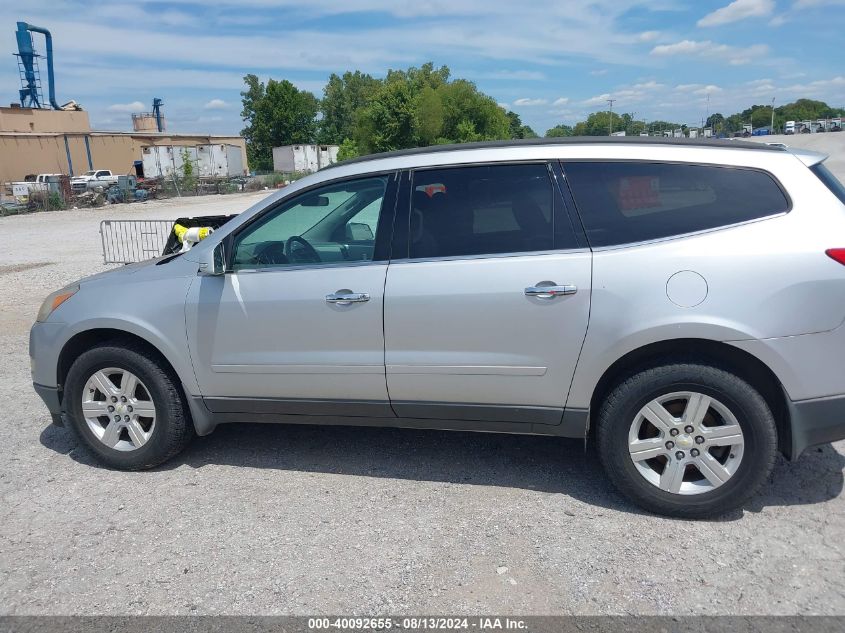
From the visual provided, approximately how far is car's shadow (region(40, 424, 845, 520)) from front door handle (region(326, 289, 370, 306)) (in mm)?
1124

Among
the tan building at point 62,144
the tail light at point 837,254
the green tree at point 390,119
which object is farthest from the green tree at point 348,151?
the tail light at point 837,254

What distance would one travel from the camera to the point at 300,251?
4.08m

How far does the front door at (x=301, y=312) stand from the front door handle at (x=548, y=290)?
81 centimetres

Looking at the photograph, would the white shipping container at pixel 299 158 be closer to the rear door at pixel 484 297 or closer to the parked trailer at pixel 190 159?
the parked trailer at pixel 190 159

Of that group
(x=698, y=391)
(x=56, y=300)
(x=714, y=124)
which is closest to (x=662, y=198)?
(x=698, y=391)

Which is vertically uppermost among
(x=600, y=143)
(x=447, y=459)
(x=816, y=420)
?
(x=600, y=143)

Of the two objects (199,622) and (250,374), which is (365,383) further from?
(199,622)

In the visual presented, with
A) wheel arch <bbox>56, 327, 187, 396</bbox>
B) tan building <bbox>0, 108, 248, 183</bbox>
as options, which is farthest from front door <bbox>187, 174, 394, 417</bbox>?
tan building <bbox>0, 108, 248, 183</bbox>

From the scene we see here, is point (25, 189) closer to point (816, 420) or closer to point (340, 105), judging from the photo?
point (816, 420)

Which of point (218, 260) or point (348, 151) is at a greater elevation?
point (348, 151)

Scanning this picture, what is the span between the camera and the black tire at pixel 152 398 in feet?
13.7

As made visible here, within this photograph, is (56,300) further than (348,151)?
No

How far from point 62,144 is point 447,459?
184 feet

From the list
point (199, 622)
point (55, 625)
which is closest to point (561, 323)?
point (199, 622)
